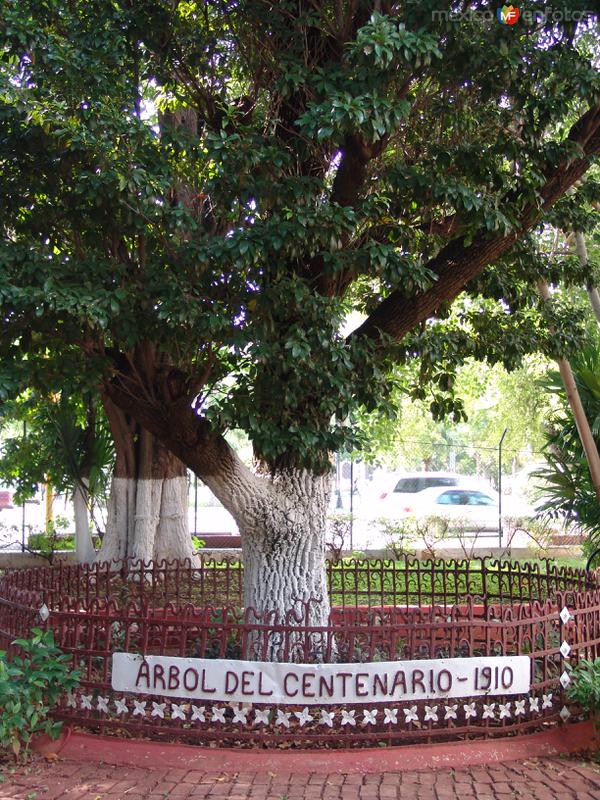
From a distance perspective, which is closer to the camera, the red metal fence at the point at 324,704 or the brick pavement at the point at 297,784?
the brick pavement at the point at 297,784

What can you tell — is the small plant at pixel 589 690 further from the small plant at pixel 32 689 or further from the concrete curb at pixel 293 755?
the small plant at pixel 32 689

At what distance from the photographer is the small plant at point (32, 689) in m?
4.89

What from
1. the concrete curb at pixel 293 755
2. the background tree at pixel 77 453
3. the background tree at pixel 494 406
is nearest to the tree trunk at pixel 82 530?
the background tree at pixel 77 453

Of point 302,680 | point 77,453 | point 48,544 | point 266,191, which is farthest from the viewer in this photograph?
point 48,544

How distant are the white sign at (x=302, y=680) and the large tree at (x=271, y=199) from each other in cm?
118

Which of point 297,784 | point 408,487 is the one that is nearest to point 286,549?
point 297,784

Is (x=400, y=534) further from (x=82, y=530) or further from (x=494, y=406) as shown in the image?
(x=494, y=406)

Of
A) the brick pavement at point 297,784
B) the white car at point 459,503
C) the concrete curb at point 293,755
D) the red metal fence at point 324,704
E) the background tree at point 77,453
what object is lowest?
the brick pavement at point 297,784

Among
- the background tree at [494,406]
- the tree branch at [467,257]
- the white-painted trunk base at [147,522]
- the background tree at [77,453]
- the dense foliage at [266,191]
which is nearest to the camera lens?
the dense foliage at [266,191]

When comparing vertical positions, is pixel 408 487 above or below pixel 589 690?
above

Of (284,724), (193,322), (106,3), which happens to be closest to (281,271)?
(193,322)

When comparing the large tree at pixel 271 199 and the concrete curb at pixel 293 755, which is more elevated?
the large tree at pixel 271 199

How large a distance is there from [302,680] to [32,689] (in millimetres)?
1698

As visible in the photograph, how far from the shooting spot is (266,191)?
5500mm
